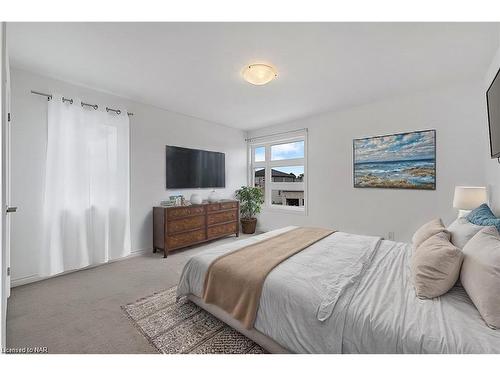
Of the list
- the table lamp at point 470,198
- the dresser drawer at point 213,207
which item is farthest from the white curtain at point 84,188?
the table lamp at point 470,198

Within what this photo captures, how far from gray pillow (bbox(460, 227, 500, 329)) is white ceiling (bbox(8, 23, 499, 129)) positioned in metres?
1.70

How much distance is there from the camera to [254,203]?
5059 mm

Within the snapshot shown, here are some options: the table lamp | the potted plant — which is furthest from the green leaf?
the table lamp

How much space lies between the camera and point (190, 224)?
379cm

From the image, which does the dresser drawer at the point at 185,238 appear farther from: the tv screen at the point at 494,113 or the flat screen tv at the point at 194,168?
the tv screen at the point at 494,113

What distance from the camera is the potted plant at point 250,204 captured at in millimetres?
5000

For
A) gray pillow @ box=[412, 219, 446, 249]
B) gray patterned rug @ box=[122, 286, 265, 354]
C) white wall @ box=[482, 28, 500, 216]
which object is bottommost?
gray patterned rug @ box=[122, 286, 265, 354]

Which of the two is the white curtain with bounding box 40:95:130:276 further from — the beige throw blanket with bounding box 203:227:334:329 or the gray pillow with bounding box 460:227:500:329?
the gray pillow with bounding box 460:227:500:329

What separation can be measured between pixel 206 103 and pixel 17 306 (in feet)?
10.6

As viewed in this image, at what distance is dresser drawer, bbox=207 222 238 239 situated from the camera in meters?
4.16

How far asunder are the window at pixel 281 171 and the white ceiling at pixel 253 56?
5.10 ft
